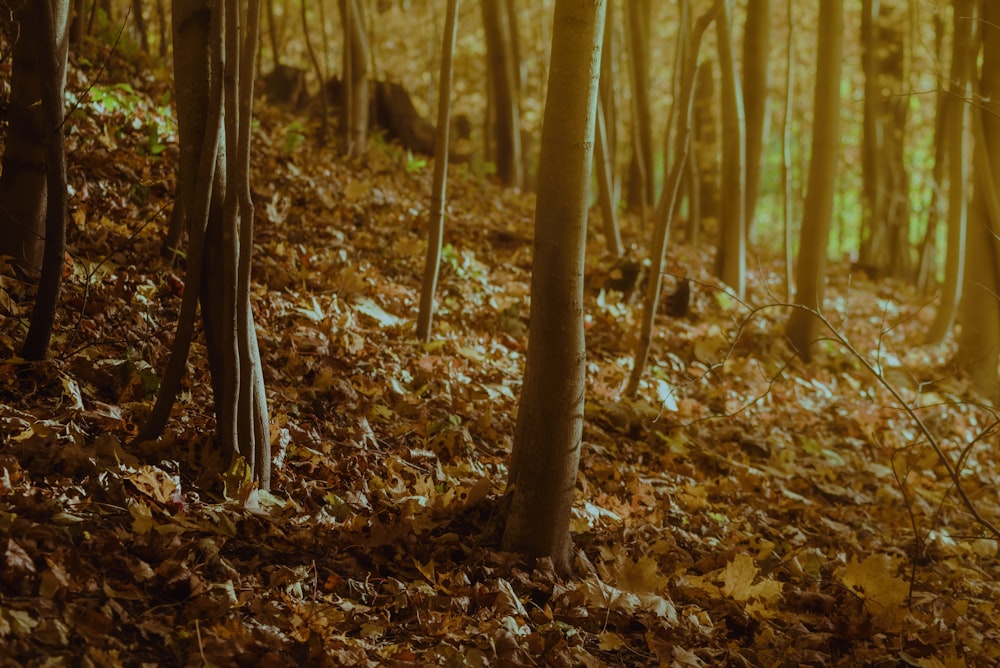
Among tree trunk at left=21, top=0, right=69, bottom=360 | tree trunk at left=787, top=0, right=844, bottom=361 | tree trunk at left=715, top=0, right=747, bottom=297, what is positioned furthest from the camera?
tree trunk at left=715, top=0, right=747, bottom=297

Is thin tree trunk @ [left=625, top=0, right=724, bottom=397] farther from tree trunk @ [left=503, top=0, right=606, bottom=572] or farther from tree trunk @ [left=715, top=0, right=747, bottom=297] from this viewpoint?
tree trunk @ [left=715, top=0, right=747, bottom=297]

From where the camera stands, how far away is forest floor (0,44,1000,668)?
330 centimetres

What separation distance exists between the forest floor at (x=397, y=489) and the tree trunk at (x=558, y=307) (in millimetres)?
256

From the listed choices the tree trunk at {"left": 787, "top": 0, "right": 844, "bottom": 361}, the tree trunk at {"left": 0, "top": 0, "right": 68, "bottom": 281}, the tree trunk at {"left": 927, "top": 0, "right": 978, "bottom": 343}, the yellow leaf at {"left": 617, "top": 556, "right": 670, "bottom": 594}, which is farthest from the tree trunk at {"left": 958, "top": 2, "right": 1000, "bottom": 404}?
the tree trunk at {"left": 0, "top": 0, "right": 68, "bottom": 281}

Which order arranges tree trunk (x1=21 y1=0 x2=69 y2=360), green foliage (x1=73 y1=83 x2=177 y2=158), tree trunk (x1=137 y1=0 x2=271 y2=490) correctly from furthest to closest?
1. green foliage (x1=73 y1=83 x2=177 y2=158)
2. tree trunk (x1=21 y1=0 x2=69 y2=360)
3. tree trunk (x1=137 y1=0 x2=271 y2=490)

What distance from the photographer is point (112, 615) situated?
2982 mm

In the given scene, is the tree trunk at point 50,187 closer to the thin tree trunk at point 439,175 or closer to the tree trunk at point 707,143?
the thin tree trunk at point 439,175

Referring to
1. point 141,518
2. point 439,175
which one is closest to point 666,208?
point 439,175

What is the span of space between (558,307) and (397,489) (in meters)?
1.47

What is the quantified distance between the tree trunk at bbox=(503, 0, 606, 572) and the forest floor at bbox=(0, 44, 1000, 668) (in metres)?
0.26

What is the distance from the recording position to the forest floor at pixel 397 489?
3297 millimetres

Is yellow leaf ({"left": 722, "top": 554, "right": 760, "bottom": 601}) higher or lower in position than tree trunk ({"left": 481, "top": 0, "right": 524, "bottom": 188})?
lower

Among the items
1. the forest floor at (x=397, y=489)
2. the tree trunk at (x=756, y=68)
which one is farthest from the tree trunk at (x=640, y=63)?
the forest floor at (x=397, y=489)

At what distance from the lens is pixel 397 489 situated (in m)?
4.62
